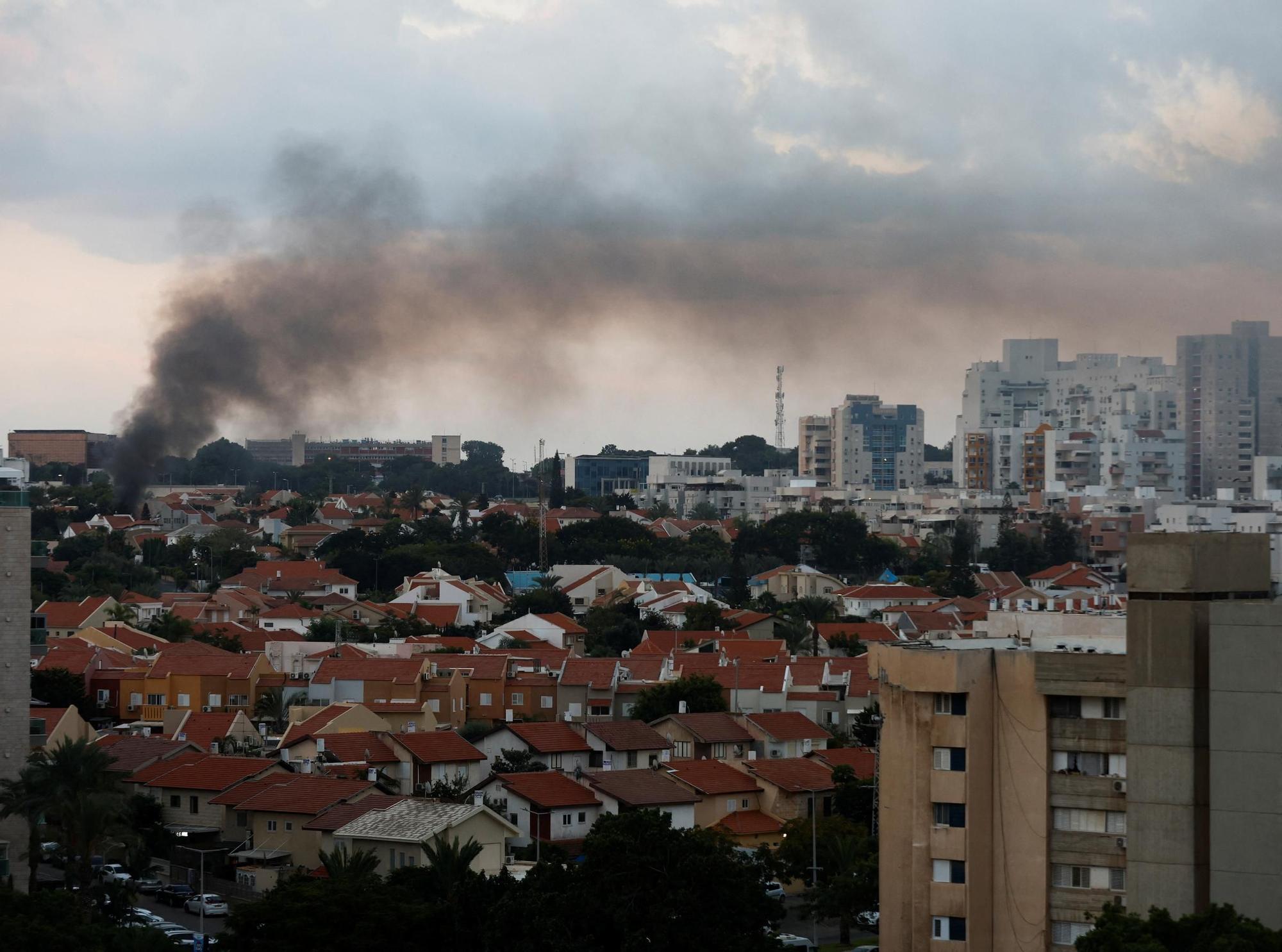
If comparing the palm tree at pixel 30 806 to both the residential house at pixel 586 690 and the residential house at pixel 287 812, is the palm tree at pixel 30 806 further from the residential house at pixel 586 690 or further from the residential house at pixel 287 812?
the residential house at pixel 586 690

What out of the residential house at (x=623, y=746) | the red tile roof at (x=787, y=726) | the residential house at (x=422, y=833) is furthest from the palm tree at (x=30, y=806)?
the red tile roof at (x=787, y=726)

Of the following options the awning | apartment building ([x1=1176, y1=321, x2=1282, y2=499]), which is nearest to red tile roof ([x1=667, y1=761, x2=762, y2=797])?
the awning

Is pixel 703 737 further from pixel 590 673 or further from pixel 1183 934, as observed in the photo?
pixel 1183 934

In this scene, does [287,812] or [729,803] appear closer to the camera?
[287,812]

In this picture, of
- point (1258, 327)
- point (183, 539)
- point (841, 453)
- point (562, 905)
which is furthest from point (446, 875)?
point (841, 453)

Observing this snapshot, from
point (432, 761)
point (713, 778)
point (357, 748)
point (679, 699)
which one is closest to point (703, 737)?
point (679, 699)
